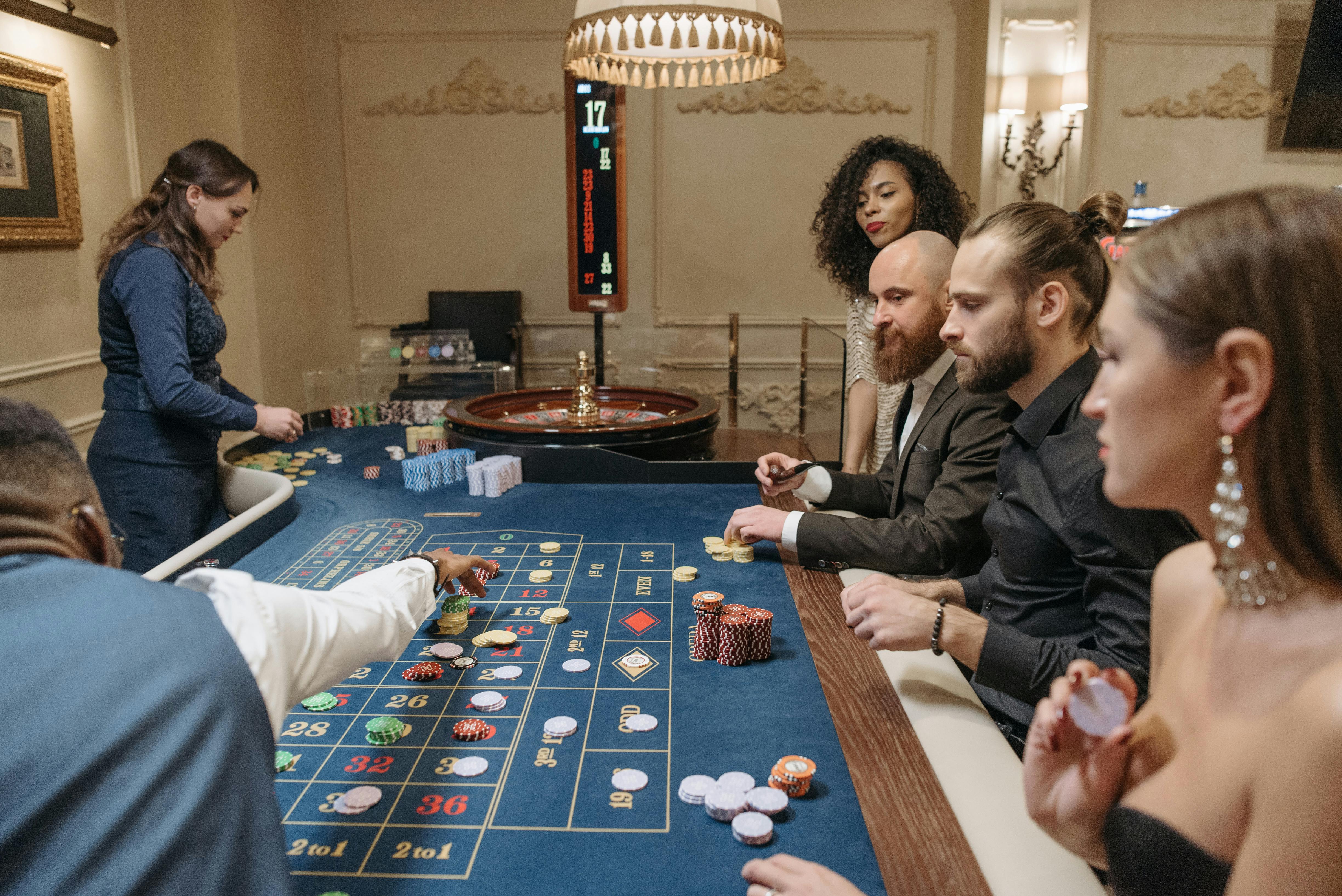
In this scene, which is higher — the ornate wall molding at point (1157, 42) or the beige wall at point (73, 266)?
the ornate wall molding at point (1157, 42)

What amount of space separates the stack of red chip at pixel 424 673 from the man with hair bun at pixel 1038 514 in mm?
696

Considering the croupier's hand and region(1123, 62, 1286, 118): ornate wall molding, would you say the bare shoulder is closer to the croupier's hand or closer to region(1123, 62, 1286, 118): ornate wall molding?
the croupier's hand

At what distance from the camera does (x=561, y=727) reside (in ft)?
4.40

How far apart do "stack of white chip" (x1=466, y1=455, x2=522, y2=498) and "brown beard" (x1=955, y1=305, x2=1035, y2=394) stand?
59.3 inches

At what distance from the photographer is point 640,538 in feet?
7.42

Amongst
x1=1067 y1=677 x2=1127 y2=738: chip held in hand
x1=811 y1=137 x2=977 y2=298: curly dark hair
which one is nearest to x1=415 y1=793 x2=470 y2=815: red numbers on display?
x1=1067 y1=677 x2=1127 y2=738: chip held in hand

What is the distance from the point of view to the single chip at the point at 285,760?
1.24m

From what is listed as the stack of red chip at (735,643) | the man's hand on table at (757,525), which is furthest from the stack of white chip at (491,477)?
the stack of red chip at (735,643)

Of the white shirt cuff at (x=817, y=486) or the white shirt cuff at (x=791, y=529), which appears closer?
the white shirt cuff at (x=791, y=529)

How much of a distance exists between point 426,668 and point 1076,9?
5.68m

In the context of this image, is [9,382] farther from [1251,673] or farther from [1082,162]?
[1082,162]

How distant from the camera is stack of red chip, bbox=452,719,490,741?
4.34 ft

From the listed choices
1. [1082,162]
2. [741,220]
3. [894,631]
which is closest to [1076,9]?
[1082,162]

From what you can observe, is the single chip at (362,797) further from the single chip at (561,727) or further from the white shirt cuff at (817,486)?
the white shirt cuff at (817,486)
